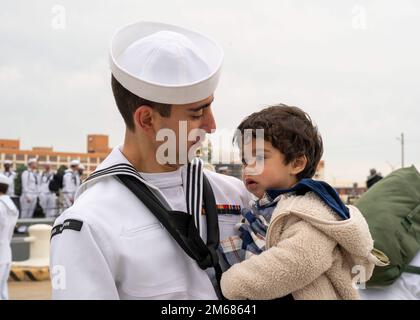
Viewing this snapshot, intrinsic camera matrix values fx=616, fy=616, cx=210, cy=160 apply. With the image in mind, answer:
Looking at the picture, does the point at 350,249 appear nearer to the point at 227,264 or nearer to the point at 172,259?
the point at 227,264

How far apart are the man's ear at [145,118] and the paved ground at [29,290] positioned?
7187 millimetres

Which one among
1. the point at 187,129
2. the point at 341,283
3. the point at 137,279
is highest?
the point at 187,129

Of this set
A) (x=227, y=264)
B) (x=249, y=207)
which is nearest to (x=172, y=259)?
(x=227, y=264)

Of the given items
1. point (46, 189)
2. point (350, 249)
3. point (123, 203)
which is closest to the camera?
point (123, 203)

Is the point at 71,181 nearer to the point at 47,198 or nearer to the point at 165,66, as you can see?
the point at 47,198

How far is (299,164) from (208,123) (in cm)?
47

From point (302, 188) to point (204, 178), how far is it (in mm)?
361

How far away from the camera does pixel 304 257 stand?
2.03 metres

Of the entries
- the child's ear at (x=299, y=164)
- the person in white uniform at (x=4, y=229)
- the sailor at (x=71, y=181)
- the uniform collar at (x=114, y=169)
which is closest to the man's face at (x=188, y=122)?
the uniform collar at (x=114, y=169)

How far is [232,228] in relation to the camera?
2264 mm

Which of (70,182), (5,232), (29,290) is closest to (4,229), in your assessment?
(5,232)

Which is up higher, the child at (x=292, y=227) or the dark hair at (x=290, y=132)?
the dark hair at (x=290, y=132)

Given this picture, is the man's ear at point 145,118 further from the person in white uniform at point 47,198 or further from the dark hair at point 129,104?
the person in white uniform at point 47,198

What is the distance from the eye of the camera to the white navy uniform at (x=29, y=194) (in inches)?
748
